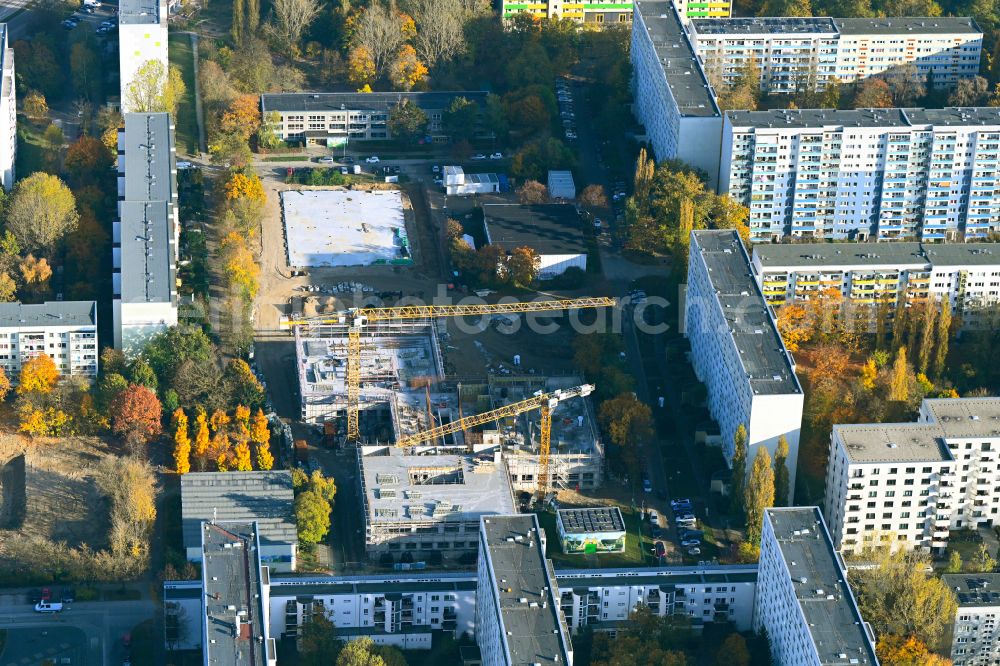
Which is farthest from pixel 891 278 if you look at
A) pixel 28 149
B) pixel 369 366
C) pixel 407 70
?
pixel 28 149

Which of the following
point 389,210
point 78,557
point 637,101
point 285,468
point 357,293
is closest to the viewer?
point 78,557

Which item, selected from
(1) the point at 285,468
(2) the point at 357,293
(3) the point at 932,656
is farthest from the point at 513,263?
(3) the point at 932,656

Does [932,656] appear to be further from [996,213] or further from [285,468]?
[996,213]

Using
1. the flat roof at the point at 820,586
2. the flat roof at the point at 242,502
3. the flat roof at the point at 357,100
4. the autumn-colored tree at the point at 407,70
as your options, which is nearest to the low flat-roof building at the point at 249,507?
the flat roof at the point at 242,502

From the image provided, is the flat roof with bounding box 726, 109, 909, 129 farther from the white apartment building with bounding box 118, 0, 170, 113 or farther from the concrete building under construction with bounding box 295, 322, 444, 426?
the white apartment building with bounding box 118, 0, 170, 113

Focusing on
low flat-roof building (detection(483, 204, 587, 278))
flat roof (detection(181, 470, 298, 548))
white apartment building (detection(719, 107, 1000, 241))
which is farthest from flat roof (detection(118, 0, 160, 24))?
flat roof (detection(181, 470, 298, 548))

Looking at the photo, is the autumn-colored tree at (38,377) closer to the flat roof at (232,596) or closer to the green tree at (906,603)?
the flat roof at (232,596)

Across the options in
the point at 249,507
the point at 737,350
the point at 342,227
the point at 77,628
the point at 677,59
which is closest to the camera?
the point at 77,628

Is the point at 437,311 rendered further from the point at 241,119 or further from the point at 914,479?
the point at 914,479
